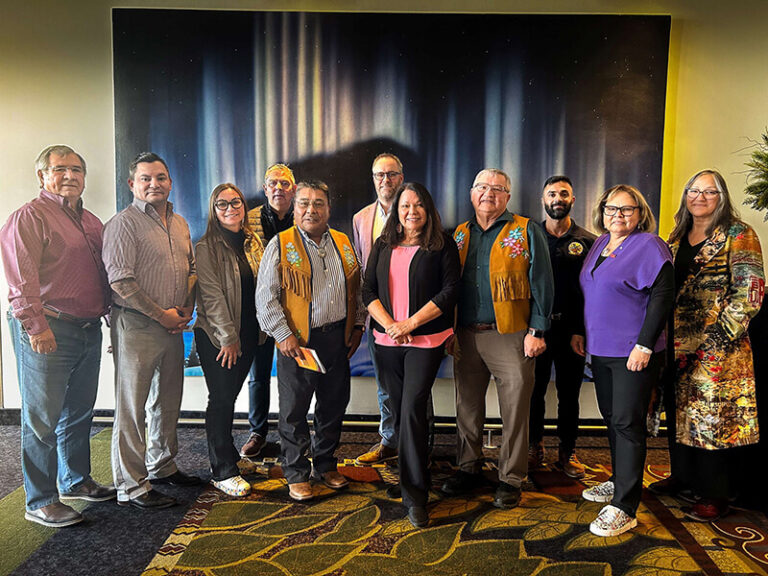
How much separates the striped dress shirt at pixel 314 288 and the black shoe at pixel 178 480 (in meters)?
1.02

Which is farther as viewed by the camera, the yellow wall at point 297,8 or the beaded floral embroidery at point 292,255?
the yellow wall at point 297,8

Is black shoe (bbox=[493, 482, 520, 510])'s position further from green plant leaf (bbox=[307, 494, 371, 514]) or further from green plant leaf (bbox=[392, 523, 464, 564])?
green plant leaf (bbox=[307, 494, 371, 514])

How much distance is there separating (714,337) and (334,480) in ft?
6.69

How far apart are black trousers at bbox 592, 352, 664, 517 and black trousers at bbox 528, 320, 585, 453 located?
1.65 ft

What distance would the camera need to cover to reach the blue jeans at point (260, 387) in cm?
345

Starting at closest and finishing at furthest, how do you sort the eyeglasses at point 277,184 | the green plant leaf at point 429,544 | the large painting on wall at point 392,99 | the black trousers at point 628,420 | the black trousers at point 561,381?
the green plant leaf at point 429,544 < the black trousers at point 628,420 < the black trousers at point 561,381 < the eyeglasses at point 277,184 < the large painting on wall at point 392,99

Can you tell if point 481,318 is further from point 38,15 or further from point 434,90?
point 38,15

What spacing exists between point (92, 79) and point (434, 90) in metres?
2.44

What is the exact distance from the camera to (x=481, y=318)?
105 inches

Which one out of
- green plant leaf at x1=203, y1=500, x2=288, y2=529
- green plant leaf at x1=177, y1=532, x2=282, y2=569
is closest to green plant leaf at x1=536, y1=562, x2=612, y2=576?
green plant leaf at x1=177, y1=532, x2=282, y2=569

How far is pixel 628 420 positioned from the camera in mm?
2418

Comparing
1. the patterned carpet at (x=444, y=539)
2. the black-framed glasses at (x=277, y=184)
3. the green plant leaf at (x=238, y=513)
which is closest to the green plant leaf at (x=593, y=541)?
the patterned carpet at (x=444, y=539)

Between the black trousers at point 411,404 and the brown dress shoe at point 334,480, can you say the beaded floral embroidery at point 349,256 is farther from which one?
the brown dress shoe at point 334,480

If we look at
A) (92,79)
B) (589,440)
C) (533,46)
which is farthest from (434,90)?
(589,440)
